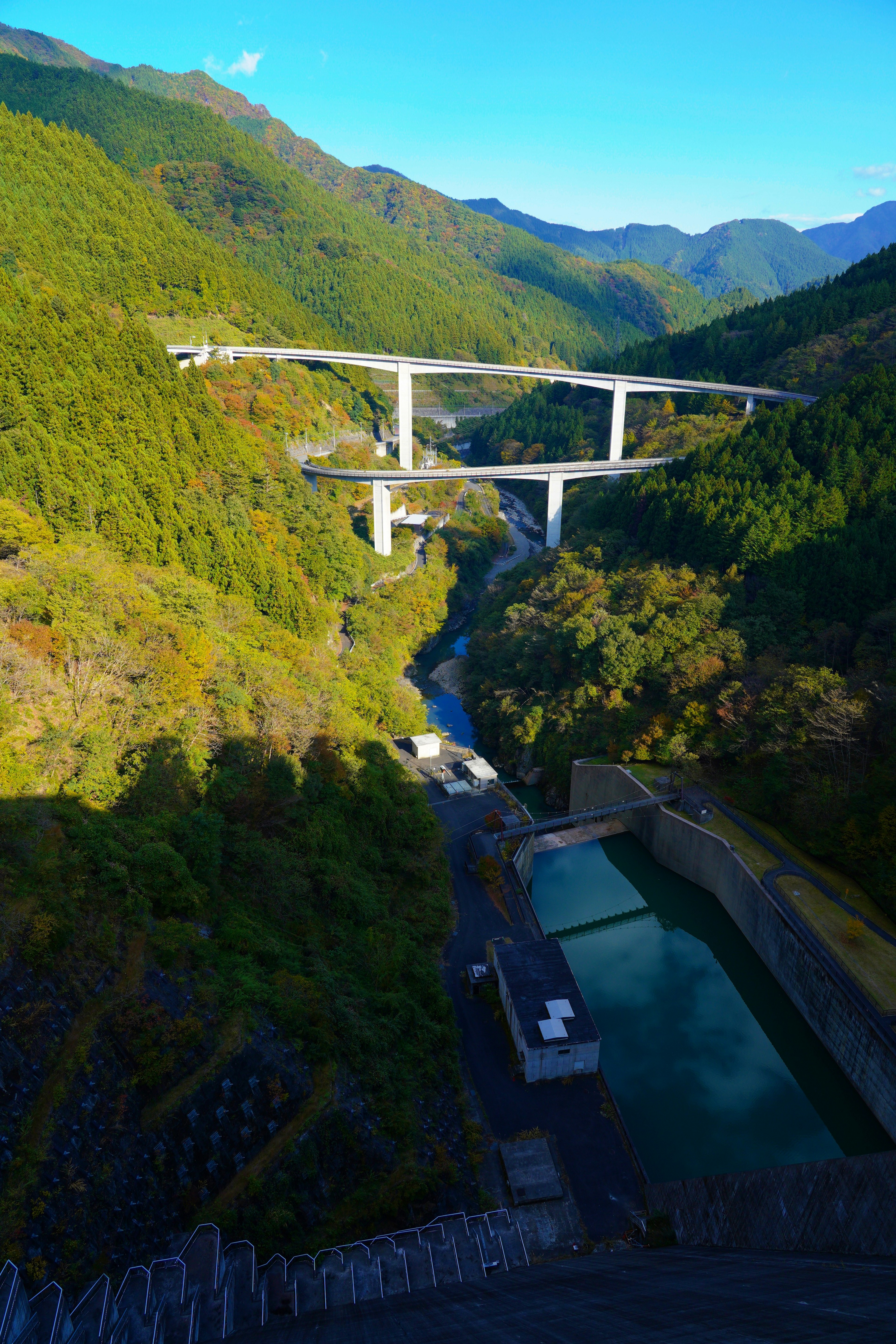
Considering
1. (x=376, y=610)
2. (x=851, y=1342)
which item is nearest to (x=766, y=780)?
(x=851, y=1342)

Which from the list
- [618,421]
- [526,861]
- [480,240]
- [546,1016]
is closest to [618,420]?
[618,421]

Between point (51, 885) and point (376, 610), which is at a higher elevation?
point (51, 885)

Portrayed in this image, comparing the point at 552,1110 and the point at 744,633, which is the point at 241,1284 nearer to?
the point at 552,1110

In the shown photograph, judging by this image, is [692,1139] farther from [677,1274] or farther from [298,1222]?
[298,1222]

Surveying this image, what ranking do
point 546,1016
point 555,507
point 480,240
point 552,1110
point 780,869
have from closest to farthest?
point 552,1110
point 546,1016
point 780,869
point 555,507
point 480,240

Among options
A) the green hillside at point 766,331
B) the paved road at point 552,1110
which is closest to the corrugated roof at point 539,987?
the paved road at point 552,1110

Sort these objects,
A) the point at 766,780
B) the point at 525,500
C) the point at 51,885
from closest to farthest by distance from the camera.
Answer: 1. the point at 51,885
2. the point at 766,780
3. the point at 525,500
